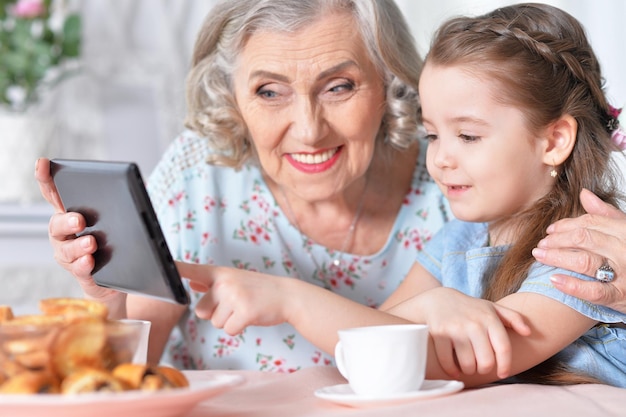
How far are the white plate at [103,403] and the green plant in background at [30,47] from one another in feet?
6.41

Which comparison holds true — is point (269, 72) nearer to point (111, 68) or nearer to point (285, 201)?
point (285, 201)

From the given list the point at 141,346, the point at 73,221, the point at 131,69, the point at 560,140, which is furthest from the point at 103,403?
the point at 131,69

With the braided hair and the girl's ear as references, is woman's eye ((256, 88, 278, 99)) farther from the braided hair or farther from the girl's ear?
the girl's ear

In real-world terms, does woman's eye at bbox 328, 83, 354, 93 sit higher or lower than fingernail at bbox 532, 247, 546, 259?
higher

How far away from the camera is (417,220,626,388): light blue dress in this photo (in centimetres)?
126

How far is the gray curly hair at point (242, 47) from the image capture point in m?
1.69

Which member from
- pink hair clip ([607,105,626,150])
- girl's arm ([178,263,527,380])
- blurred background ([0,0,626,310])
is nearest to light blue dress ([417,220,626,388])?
girl's arm ([178,263,527,380])

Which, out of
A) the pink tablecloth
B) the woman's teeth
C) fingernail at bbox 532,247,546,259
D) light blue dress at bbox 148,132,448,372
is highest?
the woman's teeth

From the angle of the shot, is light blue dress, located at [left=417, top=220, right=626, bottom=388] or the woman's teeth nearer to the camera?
light blue dress, located at [left=417, top=220, right=626, bottom=388]

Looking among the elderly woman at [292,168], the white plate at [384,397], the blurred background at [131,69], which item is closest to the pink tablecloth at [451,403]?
the white plate at [384,397]

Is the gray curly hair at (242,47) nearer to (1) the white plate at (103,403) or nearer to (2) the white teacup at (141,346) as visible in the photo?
(2) the white teacup at (141,346)

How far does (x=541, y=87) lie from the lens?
139cm

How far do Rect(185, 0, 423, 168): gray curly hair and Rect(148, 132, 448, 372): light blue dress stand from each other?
0.29 feet

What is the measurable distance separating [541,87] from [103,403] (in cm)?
91
